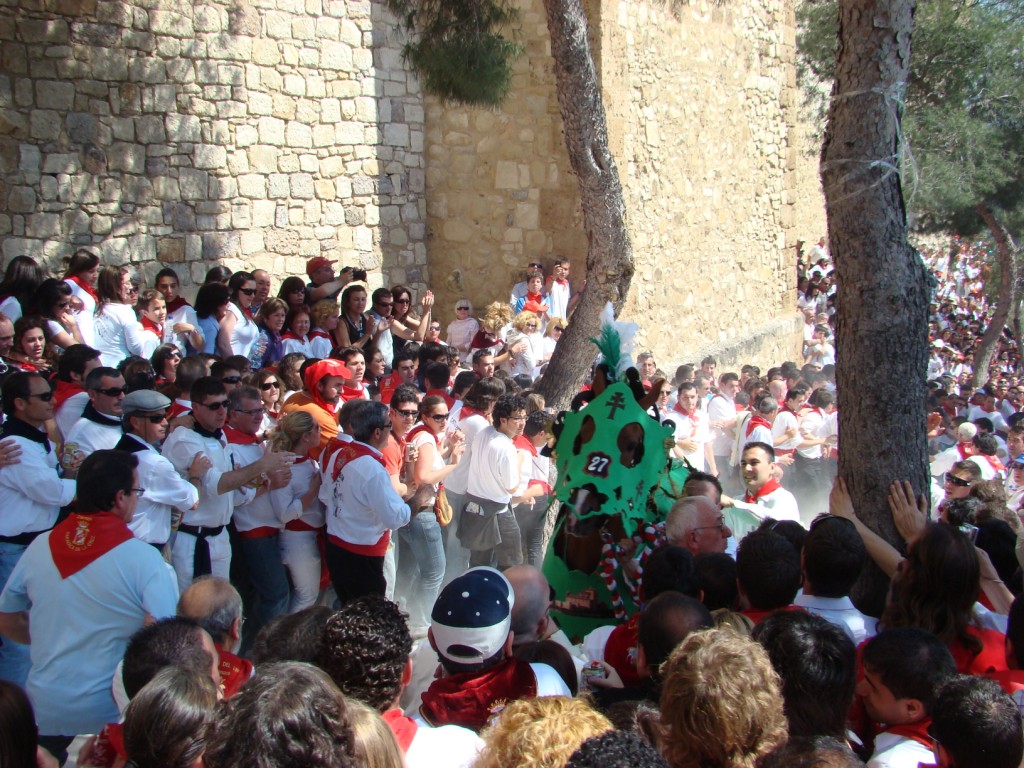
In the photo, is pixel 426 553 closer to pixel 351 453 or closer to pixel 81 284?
pixel 351 453

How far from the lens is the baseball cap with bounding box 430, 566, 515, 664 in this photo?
2951mm

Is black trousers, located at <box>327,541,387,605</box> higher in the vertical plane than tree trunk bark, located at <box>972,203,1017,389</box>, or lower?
lower

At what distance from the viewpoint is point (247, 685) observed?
89.0 inches

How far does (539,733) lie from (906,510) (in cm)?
266

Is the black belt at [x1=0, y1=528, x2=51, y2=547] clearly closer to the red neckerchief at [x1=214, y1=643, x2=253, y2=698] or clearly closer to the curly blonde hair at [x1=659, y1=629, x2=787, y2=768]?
the red neckerchief at [x1=214, y1=643, x2=253, y2=698]

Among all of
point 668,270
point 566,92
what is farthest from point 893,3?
point 668,270

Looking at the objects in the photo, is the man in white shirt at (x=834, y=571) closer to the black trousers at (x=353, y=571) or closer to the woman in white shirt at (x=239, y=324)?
the black trousers at (x=353, y=571)

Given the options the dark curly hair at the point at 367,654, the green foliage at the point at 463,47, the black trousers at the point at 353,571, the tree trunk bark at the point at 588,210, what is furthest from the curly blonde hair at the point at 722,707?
the green foliage at the point at 463,47

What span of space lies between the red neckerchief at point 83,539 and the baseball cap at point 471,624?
1.35 metres

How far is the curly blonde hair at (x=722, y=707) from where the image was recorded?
93.5 inches

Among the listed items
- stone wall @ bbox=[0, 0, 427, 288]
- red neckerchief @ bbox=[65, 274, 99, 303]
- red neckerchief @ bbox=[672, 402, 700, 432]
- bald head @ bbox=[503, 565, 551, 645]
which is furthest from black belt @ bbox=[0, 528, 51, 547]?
red neckerchief @ bbox=[672, 402, 700, 432]

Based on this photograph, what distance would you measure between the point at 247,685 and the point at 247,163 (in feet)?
29.1

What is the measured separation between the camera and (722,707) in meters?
2.38

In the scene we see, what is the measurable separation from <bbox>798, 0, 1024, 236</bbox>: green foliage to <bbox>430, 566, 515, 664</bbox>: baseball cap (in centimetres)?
1212
